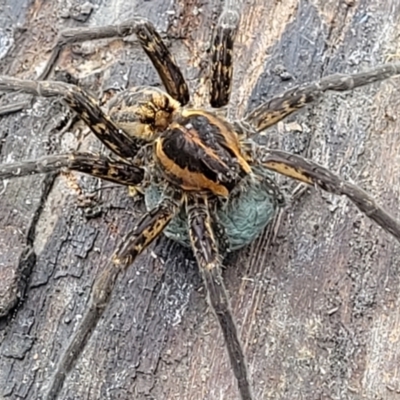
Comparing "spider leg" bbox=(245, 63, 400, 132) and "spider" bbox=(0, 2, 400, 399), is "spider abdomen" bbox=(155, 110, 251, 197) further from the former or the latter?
"spider leg" bbox=(245, 63, 400, 132)

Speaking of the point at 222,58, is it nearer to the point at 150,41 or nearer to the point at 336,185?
the point at 150,41

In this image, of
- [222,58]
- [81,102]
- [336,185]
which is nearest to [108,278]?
[81,102]

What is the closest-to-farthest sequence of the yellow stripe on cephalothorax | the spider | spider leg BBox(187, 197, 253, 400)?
spider leg BBox(187, 197, 253, 400) → the spider → the yellow stripe on cephalothorax

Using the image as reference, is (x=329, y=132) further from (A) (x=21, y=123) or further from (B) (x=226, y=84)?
(A) (x=21, y=123)

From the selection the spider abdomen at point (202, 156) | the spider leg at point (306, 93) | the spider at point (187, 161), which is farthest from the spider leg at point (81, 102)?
the spider leg at point (306, 93)

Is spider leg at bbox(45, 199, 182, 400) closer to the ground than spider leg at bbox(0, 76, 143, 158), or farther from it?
closer to the ground

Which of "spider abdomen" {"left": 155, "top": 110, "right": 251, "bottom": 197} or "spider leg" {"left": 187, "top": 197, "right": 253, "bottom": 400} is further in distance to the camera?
"spider abdomen" {"left": 155, "top": 110, "right": 251, "bottom": 197}

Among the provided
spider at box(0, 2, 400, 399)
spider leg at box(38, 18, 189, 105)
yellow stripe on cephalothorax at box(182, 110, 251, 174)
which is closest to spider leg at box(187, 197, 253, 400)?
spider at box(0, 2, 400, 399)
